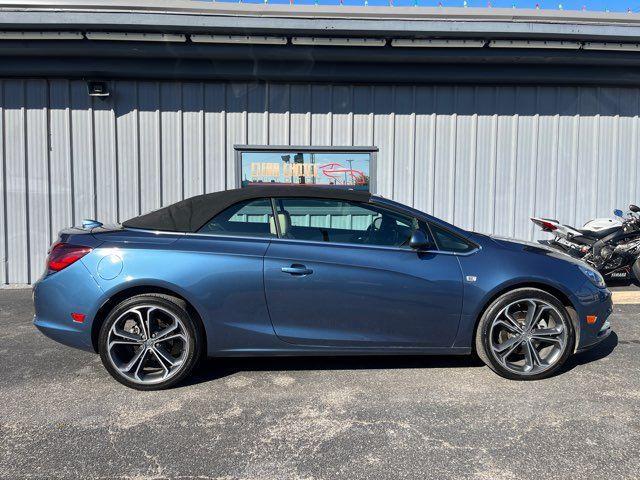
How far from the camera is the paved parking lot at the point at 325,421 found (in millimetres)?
2686

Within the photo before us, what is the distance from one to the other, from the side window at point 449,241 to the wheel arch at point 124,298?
73.3 inches

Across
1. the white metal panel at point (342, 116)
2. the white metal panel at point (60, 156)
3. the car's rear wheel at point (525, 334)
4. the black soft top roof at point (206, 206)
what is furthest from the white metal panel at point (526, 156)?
the white metal panel at point (60, 156)

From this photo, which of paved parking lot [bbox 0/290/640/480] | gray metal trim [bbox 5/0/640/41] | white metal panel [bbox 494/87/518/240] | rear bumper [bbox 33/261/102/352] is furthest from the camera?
white metal panel [bbox 494/87/518/240]

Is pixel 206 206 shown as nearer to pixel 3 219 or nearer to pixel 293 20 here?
pixel 293 20

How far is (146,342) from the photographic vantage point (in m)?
3.55

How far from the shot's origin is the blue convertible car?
3.54 metres

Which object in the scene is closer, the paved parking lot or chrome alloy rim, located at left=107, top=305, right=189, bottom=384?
the paved parking lot

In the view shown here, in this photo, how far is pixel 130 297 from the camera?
3562 mm

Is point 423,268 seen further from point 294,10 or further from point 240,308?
point 294,10

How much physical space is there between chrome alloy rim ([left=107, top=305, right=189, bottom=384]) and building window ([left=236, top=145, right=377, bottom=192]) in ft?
13.4

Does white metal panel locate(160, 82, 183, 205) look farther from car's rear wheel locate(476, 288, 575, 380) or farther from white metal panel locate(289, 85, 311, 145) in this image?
car's rear wheel locate(476, 288, 575, 380)

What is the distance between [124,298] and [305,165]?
4.37 m

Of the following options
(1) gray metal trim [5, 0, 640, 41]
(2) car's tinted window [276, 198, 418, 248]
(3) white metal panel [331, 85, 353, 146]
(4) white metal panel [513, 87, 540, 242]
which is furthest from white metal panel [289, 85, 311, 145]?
(2) car's tinted window [276, 198, 418, 248]

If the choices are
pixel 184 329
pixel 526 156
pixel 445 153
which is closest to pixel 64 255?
pixel 184 329
